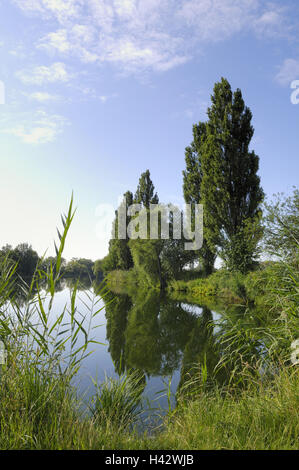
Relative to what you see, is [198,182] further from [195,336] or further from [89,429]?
[89,429]

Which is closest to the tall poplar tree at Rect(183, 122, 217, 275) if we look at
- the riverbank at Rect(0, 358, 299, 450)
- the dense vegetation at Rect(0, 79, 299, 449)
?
the dense vegetation at Rect(0, 79, 299, 449)

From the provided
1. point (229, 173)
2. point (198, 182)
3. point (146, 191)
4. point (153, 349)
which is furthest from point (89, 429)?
point (146, 191)

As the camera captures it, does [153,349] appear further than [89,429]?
Yes

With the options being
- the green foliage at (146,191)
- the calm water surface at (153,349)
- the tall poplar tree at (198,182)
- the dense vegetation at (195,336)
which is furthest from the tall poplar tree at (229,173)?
the green foliage at (146,191)

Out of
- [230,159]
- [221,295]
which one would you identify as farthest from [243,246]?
[230,159]

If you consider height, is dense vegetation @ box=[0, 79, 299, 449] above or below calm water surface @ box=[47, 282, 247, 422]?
above

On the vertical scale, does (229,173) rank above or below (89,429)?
above

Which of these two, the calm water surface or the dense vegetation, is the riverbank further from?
the calm water surface

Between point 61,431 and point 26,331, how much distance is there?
81cm

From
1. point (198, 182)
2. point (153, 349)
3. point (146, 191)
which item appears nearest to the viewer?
point (153, 349)


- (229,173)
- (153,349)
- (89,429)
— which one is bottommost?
(153,349)

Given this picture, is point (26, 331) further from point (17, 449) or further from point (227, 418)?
point (227, 418)

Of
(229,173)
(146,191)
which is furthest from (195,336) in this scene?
(146,191)

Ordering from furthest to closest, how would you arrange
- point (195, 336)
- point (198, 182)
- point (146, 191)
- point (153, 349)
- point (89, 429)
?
point (146, 191)
point (198, 182)
point (195, 336)
point (153, 349)
point (89, 429)
